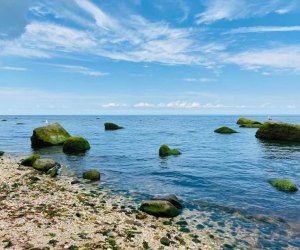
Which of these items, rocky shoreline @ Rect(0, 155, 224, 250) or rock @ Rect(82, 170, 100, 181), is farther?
rock @ Rect(82, 170, 100, 181)

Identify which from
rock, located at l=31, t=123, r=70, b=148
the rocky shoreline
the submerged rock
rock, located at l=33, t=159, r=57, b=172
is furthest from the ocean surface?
the rocky shoreline

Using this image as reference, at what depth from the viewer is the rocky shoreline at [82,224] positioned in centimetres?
943

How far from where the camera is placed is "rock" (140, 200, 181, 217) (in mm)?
12336

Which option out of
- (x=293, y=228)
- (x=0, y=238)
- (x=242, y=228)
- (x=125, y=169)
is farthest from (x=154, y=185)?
(x=0, y=238)

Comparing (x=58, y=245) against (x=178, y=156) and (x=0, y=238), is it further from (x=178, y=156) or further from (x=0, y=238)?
(x=178, y=156)

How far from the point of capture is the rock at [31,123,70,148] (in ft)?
114

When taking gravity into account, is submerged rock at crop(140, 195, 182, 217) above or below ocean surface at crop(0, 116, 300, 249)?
above

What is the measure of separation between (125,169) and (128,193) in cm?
695

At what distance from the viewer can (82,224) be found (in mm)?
10961

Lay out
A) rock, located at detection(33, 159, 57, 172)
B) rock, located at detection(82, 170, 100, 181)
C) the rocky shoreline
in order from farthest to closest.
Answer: rock, located at detection(33, 159, 57, 172)
rock, located at detection(82, 170, 100, 181)
the rocky shoreline

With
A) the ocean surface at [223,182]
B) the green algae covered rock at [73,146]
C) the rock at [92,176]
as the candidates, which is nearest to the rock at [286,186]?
the ocean surface at [223,182]

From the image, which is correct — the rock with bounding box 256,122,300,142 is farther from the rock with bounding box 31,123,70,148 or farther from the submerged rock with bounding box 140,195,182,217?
the submerged rock with bounding box 140,195,182,217

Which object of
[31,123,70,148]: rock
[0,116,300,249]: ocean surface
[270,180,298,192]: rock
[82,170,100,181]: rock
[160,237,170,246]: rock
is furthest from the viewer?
[31,123,70,148]: rock

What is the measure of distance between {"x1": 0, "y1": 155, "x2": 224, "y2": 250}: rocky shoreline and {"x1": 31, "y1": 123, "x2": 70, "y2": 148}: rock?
19274 mm
